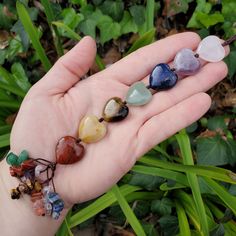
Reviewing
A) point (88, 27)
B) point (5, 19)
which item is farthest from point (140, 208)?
point (5, 19)

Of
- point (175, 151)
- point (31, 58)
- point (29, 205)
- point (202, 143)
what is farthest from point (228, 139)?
point (31, 58)

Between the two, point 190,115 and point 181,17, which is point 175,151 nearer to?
point 190,115

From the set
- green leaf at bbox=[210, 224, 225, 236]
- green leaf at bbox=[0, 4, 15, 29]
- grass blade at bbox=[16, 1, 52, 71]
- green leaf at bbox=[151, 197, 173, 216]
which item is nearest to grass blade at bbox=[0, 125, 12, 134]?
grass blade at bbox=[16, 1, 52, 71]

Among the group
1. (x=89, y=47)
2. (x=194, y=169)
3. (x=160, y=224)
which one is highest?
(x=89, y=47)

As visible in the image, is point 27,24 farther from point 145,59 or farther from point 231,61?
point 231,61

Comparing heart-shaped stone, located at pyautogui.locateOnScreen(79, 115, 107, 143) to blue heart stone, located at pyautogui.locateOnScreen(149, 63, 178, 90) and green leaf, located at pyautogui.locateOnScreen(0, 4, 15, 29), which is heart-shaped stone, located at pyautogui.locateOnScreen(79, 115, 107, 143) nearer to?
blue heart stone, located at pyautogui.locateOnScreen(149, 63, 178, 90)

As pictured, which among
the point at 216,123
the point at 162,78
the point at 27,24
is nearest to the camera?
the point at 162,78
